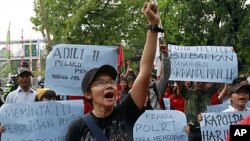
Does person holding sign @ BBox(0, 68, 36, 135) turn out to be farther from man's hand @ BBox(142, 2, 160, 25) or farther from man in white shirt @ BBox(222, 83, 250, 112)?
man's hand @ BBox(142, 2, 160, 25)

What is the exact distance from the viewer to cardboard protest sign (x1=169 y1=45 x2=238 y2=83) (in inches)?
266

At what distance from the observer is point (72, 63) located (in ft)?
20.6

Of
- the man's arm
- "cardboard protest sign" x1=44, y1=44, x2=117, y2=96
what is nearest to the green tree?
the man's arm

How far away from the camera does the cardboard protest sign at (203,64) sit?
22.1ft

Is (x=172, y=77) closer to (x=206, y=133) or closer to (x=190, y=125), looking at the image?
(x=190, y=125)

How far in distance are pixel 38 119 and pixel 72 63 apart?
41.0 inches

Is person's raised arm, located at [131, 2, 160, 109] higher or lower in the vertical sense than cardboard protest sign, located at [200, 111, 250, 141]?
higher

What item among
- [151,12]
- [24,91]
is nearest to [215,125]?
[24,91]

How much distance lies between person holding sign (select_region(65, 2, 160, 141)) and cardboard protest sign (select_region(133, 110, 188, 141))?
2960 mm

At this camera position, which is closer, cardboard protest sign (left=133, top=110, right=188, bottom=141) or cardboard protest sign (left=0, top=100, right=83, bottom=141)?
cardboard protest sign (left=0, top=100, right=83, bottom=141)

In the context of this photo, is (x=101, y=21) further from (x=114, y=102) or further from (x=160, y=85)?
(x=114, y=102)

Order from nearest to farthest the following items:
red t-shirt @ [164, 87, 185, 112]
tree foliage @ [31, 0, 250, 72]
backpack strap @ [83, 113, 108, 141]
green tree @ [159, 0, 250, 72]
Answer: backpack strap @ [83, 113, 108, 141] < red t-shirt @ [164, 87, 185, 112] < green tree @ [159, 0, 250, 72] < tree foliage @ [31, 0, 250, 72]

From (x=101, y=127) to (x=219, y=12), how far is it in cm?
1015

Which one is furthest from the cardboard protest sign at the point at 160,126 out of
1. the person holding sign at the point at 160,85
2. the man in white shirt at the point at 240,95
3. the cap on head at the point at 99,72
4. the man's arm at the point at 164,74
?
the cap on head at the point at 99,72
